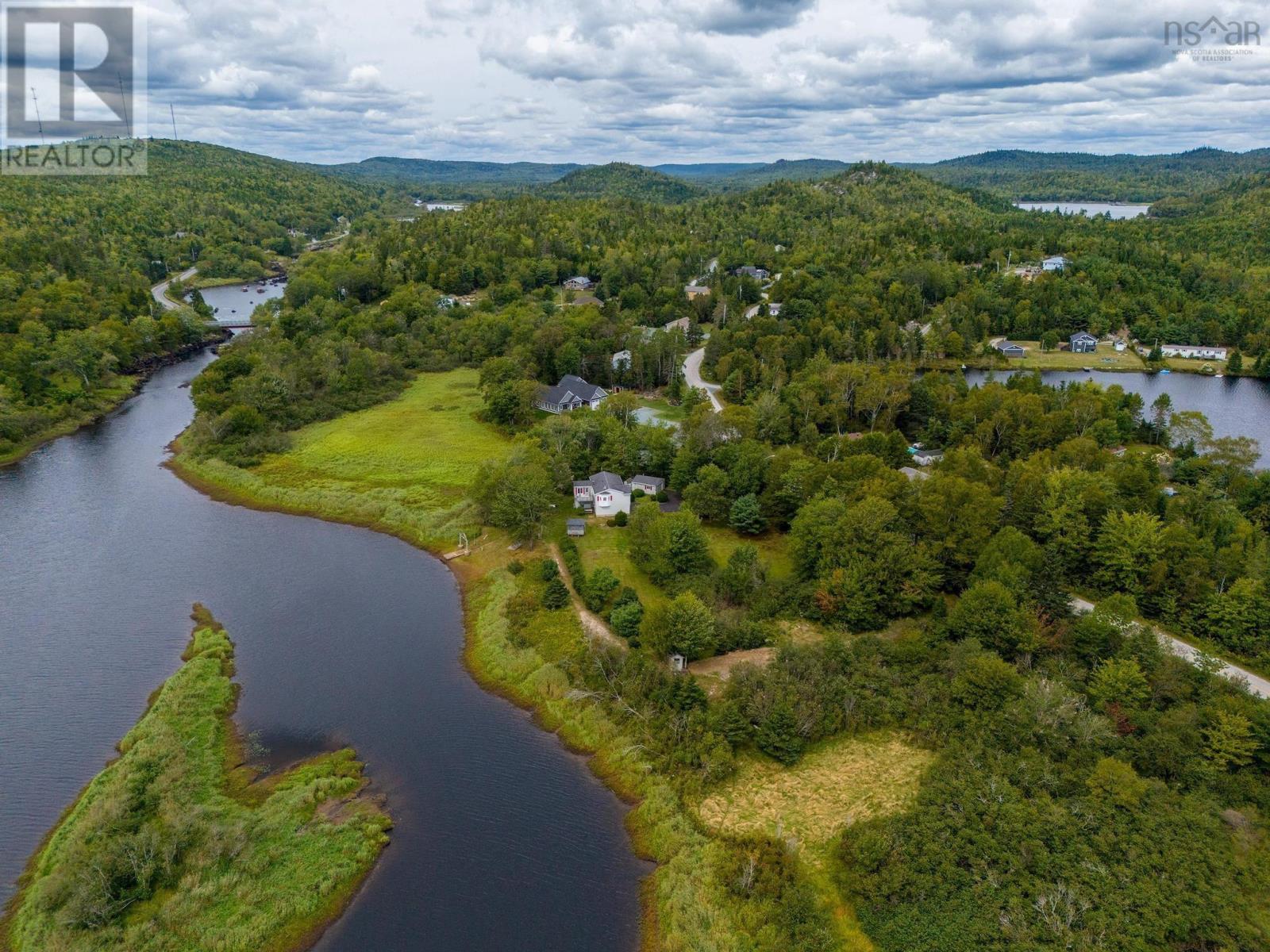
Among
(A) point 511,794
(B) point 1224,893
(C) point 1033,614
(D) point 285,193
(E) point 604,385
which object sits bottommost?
(A) point 511,794

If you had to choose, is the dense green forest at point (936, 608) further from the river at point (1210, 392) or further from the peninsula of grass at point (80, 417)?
the peninsula of grass at point (80, 417)

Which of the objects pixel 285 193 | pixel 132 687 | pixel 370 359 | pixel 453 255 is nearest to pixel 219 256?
pixel 453 255

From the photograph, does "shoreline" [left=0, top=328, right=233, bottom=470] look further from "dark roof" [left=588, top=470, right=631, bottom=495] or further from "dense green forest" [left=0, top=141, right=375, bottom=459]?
"dark roof" [left=588, top=470, right=631, bottom=495]

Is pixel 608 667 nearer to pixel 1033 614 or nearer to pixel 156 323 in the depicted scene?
pixel 1033 614

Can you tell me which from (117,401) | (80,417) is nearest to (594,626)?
(80,417)

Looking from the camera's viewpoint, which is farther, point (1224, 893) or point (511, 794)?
point (511, 794)

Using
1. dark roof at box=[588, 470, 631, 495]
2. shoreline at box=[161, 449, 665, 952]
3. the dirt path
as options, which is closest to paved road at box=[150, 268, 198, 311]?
shoreline at box=[161, 449, 665, 952]
